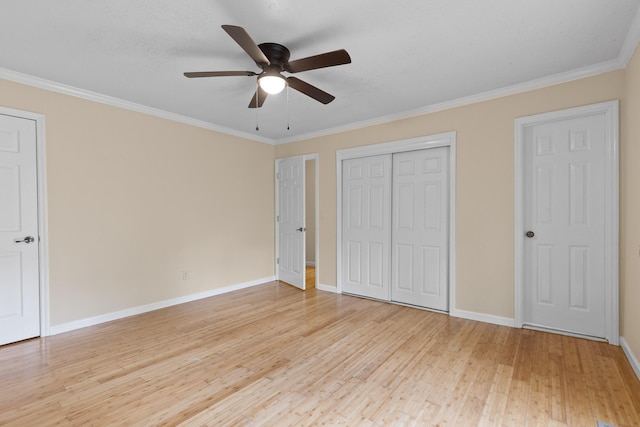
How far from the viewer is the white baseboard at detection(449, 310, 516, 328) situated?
3.25m

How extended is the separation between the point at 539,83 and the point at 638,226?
1587 millimetres

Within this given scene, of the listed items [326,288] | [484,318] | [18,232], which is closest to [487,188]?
[484,318]

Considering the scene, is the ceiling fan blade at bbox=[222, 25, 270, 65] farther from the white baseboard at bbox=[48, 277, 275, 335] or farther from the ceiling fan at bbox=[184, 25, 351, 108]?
the white baseboard at bbox=[48, 277, 275, 335]

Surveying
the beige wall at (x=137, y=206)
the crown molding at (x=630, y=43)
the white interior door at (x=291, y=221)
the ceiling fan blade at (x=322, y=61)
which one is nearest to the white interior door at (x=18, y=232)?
the beige wall at (x=137, y=206)

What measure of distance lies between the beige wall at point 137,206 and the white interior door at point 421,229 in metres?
2.37

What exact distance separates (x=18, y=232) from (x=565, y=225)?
529 centimetres

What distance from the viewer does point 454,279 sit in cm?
360

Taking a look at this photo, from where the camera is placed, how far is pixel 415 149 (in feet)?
12.9

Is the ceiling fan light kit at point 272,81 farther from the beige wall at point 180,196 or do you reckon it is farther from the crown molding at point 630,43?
the crown molding at point 630,43

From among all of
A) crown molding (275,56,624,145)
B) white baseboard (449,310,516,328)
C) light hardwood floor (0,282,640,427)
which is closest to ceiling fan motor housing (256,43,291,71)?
crown molding (275,56,624,145)

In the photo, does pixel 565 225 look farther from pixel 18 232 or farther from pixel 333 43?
pixel 18 232

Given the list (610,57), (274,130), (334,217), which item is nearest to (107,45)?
(274,130)

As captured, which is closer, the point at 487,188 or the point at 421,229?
the point at 487,188

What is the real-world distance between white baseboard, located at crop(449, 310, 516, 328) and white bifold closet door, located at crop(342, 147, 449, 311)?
0.18 m
